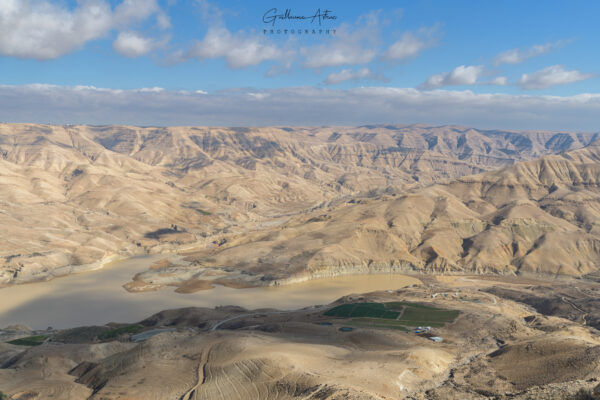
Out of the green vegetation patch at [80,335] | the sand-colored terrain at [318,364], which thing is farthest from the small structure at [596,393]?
the green vegetation patch at [80,335]

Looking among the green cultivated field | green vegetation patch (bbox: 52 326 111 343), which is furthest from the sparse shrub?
Answer: green vegetation patch (bbox: 52 326 111 343)

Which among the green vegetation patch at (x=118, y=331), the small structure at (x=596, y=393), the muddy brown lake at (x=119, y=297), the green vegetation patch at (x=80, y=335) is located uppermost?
the small structure at (x=596, y=393)

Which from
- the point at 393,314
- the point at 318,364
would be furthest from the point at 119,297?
the point at 318,364

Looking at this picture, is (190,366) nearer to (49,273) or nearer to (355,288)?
(355,288)

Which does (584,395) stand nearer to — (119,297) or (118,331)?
(118,331)

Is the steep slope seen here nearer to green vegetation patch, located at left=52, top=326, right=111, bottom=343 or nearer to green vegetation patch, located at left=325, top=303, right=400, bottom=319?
green vegetation patch, located at left=325, top=303, right=400, bottom=319

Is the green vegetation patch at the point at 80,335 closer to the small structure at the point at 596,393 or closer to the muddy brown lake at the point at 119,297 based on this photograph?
the muddy brown lake at the point at 119,297

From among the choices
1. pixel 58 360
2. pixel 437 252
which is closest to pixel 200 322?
pixel 58 360
